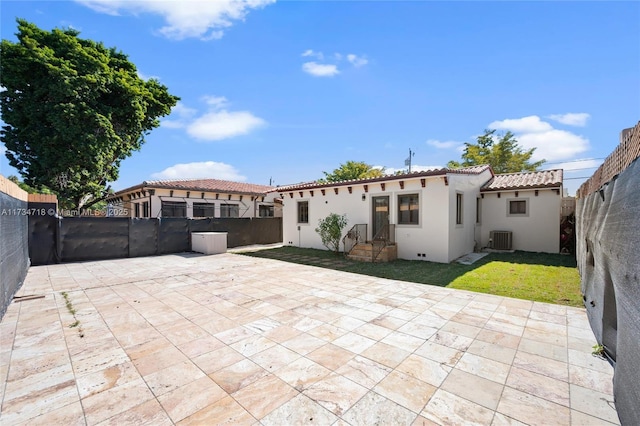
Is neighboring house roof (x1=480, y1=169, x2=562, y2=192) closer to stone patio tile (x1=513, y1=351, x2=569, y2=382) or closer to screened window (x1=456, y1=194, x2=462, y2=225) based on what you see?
screened window (x1=456, y1=194, x2=462, y2=225)

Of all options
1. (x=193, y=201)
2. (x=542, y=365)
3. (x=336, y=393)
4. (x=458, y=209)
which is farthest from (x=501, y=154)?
(x=336, y=393)

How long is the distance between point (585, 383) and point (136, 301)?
6531 mm

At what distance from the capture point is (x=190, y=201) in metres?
15.9

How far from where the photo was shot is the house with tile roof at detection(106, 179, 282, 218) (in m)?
14.6

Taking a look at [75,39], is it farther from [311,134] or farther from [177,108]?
[311,134]

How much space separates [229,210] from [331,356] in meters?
15.7

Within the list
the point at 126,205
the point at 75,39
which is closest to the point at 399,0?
the point at 75,39

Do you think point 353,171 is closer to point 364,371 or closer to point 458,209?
point 458,209

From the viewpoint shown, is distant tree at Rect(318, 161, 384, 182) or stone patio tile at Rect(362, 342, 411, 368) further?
distant tree at Rect(318, 161, 384, 182)

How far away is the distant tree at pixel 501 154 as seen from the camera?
24.8 meters

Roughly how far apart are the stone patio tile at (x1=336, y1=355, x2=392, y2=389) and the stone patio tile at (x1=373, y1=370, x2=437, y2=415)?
69 mm

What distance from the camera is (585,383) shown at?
2.58 m

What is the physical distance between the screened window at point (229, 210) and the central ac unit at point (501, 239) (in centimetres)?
1420

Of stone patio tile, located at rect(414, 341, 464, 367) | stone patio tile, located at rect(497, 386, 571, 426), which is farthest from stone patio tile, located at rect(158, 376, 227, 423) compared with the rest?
stone patio tile, located at rect(497, 386, 571, 426)
